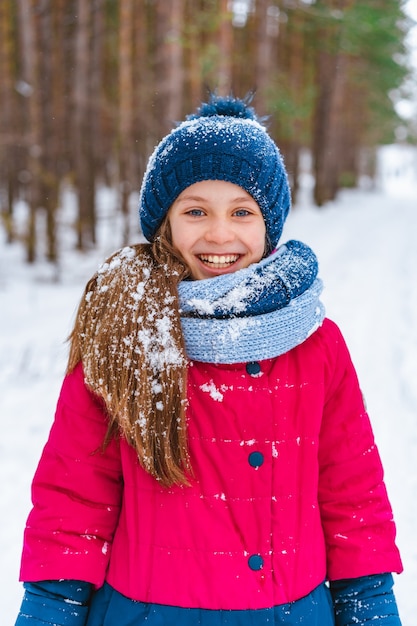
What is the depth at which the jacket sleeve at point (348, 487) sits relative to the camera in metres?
1.59

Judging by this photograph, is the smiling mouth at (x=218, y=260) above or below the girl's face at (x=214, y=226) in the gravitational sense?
below

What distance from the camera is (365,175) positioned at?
47344mm

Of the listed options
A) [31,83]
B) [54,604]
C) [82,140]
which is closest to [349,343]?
[54,604]

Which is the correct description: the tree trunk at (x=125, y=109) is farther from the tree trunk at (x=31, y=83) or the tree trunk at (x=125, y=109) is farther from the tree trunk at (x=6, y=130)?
the tree trunk at (x=6, y=130)

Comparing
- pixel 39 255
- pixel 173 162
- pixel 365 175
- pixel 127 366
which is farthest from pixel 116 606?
pixel 365 175

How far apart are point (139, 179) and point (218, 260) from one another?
1233 centimetres

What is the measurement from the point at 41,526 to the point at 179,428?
0.43 m

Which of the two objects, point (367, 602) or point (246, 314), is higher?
point (246, 314)

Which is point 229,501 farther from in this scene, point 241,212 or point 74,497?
point 241,212

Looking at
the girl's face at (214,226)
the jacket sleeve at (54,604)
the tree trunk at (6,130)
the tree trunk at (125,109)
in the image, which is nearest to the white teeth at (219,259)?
the girl's face at (214,226)

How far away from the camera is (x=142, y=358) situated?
1533mm

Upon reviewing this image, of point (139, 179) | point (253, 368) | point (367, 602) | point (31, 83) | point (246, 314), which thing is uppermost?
point (31, 83)

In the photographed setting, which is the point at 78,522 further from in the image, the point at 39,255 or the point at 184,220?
the point at 39,255

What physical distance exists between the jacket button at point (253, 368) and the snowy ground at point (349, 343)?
61 centimetres
